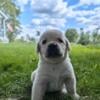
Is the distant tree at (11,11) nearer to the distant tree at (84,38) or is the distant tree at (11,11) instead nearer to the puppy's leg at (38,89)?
the distant tree at (84,38)

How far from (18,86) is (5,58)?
99 centimetres

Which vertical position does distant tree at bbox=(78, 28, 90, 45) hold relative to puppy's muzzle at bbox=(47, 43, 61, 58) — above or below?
below

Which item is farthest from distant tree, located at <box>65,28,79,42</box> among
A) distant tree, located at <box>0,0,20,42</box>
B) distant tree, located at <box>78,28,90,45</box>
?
distant tree, located at <box>0,0,20,42</box>

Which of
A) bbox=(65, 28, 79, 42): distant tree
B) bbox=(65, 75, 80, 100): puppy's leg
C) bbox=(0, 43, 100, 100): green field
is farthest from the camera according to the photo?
bbox=(65, 28, 79, 42): distant tree

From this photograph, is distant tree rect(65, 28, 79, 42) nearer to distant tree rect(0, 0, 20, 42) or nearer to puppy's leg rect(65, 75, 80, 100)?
distant tree rect(0, 0, 20, 42)

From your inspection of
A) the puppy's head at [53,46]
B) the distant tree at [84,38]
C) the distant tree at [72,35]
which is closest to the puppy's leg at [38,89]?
the puppy's head at [53,46]

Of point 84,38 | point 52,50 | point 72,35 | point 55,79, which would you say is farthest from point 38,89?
point 84,38

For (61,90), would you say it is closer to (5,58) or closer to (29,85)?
(29,85)

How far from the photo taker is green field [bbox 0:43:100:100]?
1.96m

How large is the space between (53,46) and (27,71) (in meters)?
0.90

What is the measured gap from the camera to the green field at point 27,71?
1.96m

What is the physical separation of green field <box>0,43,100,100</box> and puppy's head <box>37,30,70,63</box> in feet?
1.02

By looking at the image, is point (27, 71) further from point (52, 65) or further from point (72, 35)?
point (72, 35)

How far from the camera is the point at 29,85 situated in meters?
2.02
